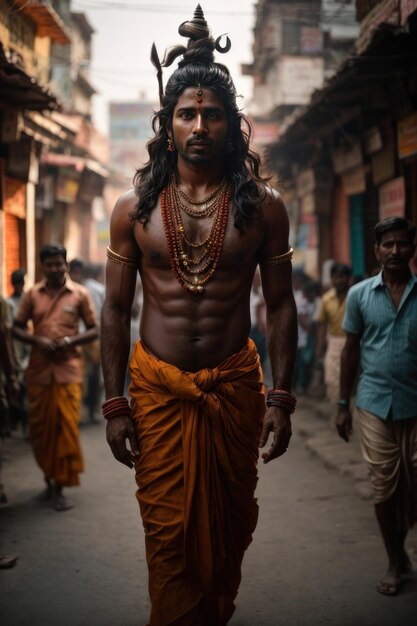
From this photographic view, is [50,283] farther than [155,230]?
Yes

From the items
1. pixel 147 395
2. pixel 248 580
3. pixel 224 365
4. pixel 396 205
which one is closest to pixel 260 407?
pixel 224 365

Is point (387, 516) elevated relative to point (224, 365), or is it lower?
lower

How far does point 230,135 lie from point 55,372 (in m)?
3.81

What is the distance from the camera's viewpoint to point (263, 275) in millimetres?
3566

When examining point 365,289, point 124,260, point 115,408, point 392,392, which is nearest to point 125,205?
point 124,260

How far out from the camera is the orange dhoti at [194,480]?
3246mm

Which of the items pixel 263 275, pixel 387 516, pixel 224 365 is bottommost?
pixel 387 516

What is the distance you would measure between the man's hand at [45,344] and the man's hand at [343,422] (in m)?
2.80

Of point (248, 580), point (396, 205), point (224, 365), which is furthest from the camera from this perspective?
point (396, 205)

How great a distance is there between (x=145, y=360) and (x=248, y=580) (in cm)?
206

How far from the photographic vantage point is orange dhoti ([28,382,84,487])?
6719mm

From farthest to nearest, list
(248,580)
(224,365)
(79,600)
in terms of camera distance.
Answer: (248,580), (79,600), (224,365)

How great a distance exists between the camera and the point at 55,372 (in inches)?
270

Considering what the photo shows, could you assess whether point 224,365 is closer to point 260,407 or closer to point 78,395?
point 260,407
